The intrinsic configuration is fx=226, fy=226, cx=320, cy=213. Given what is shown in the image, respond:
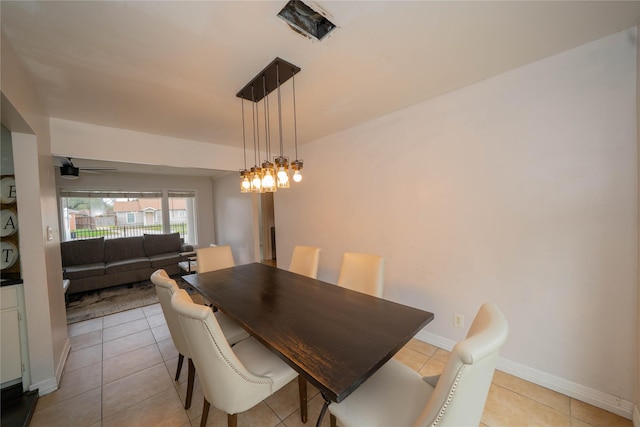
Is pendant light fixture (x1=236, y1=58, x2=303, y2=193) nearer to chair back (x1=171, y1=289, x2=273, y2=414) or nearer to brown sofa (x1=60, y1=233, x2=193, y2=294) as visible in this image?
chair back (x1=171, y1=289, x2=273, y2=414)

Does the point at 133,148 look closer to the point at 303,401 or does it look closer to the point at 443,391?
the point at 303,401

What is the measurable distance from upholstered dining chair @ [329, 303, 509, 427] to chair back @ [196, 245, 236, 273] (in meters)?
2.08

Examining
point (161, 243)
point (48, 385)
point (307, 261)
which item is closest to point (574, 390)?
point (307, 261)

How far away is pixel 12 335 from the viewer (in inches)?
64.6

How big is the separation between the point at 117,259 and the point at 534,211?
6.31m

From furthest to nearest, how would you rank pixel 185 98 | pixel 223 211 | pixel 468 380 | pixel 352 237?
pixel 223 211
pixel 352 237
pixel 185 98
pixel 468 380

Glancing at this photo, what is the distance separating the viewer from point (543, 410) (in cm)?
147

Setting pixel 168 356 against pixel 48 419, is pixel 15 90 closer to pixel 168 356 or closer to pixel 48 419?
pixel 48 419

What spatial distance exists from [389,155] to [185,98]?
2.03 metres

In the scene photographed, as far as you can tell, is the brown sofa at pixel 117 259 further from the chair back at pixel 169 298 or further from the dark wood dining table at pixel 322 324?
the chair back at pixel 169 298

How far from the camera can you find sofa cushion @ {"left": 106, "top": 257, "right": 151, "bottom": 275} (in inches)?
161

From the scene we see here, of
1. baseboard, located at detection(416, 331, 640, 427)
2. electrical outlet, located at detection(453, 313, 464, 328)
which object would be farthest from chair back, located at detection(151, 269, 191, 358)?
baseboard, located at detection(416, 331, 640, 427)

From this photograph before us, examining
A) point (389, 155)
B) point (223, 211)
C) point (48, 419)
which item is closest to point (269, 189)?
point (389, 155)

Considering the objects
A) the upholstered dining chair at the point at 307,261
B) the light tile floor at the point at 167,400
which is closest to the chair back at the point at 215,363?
the light tile floor at the point at 167,400
